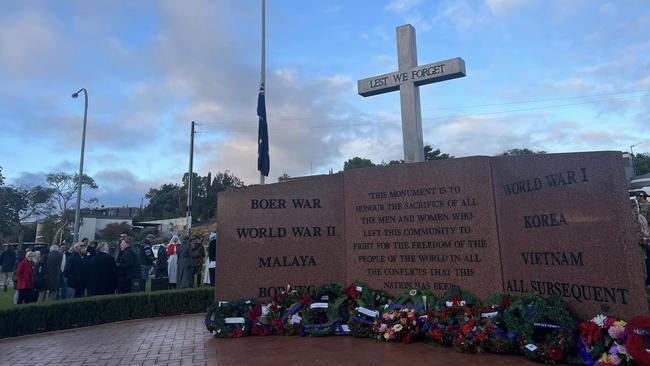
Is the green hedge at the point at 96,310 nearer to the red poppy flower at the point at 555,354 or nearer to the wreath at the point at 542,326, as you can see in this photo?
the wreath at the point at 542,326

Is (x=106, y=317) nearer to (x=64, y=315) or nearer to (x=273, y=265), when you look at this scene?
(x=64, y=315)

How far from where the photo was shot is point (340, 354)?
5.14 meters

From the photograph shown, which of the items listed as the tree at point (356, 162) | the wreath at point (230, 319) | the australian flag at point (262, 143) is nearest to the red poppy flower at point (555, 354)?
the wreath at point (230, 319)

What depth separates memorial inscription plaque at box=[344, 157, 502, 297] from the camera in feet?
19.3

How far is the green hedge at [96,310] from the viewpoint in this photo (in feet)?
27.2

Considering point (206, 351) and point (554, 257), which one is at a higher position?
point (554, 257)

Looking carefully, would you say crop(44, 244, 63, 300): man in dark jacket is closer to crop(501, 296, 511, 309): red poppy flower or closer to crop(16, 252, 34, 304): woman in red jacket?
crop(16, 252, 34, 304): woman in red jacket

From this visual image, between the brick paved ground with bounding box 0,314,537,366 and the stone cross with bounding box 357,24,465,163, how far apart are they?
198 inches

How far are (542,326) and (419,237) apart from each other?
201cm

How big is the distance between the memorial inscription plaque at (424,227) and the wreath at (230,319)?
1670mm

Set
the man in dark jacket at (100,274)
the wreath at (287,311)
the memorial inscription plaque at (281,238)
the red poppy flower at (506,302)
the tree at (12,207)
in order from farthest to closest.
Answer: the tree at (12,207), the man in dark jacket at (100,274), the memorial inscription plaque at (281,238), the wreath at (287,311), the red poppy flower at (506,302)

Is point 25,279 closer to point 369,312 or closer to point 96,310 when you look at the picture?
point 96,310

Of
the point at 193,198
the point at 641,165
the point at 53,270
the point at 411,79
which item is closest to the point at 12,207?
the point at 193,198

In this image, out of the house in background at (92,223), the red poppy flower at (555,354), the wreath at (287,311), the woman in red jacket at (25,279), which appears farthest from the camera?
the house in background at (92,223)
